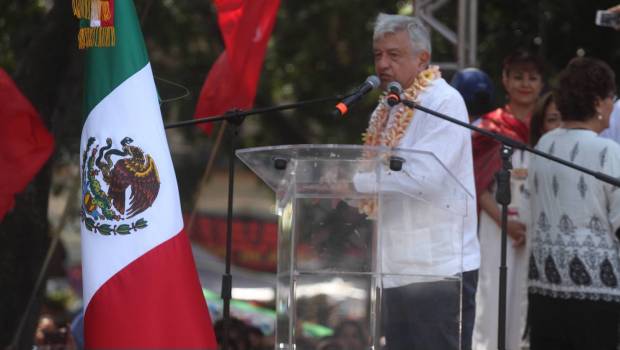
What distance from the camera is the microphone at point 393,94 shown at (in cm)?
451

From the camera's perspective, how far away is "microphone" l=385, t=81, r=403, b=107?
451 cm

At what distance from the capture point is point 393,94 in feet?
14.9

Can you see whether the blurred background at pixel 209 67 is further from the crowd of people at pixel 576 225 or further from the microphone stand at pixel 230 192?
the crowd of people at pixel 576 225

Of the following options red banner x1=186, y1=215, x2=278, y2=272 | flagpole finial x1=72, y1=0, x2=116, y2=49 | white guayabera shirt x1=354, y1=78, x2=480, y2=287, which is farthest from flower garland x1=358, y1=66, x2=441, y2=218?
red banner x1=186, y1=215, x2=278, y2=272

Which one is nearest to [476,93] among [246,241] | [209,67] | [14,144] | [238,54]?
[238,54]

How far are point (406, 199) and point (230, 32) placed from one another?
2.43 meters

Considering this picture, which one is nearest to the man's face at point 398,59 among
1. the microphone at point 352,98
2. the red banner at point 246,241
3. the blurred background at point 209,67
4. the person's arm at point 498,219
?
the microphone at point 352,98

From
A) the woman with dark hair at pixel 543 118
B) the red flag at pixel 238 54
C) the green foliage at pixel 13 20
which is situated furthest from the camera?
the green foliage at pixel 13 20

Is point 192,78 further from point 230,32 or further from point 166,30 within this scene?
point 230,32

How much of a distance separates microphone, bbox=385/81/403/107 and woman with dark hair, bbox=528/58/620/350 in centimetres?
93

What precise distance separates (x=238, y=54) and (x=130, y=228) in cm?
254

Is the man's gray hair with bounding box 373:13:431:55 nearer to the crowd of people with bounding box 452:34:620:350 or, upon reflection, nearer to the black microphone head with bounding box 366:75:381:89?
the black microphone head with bounding box 366:75:381:89

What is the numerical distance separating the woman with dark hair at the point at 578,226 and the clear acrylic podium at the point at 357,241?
60 cm

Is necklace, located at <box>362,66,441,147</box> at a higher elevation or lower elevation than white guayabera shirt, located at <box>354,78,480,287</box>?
higher
